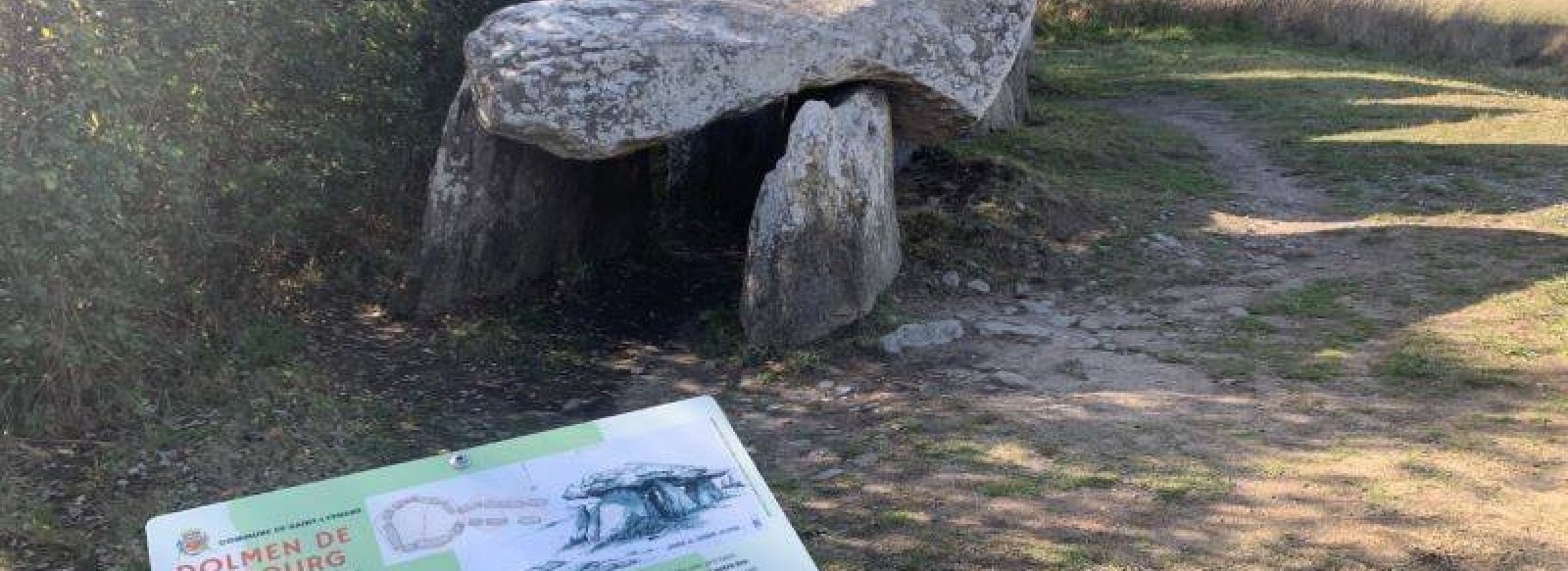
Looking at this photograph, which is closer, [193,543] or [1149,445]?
[193,543]

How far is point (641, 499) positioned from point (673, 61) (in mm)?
3034

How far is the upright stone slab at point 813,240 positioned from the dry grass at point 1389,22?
468 inches

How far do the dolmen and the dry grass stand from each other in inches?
426

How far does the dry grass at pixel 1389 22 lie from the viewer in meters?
16.0

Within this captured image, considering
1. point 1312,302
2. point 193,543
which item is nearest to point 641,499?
point 193,543

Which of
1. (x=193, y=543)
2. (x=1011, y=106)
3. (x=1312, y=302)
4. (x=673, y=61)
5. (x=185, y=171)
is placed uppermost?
(x=673, y=61)

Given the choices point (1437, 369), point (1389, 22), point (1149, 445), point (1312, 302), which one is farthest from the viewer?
point (1389, 22)

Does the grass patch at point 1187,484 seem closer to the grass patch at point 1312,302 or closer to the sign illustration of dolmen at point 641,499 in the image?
the sign illustration of dolmen at point 641,499

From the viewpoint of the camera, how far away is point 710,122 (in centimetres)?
594

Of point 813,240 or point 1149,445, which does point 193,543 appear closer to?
point 1149,445

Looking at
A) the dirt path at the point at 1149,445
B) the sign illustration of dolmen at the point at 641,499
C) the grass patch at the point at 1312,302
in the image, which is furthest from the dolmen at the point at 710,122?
the sign illustration of dolmen at the point at 641,499

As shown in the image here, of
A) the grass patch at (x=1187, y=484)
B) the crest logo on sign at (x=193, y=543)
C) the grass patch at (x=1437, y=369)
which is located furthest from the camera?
the grass patch at (x=1437, y=369)

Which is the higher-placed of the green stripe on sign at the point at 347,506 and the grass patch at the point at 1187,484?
the green stripe on sign at the point at 347,506

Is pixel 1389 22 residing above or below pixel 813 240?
below
